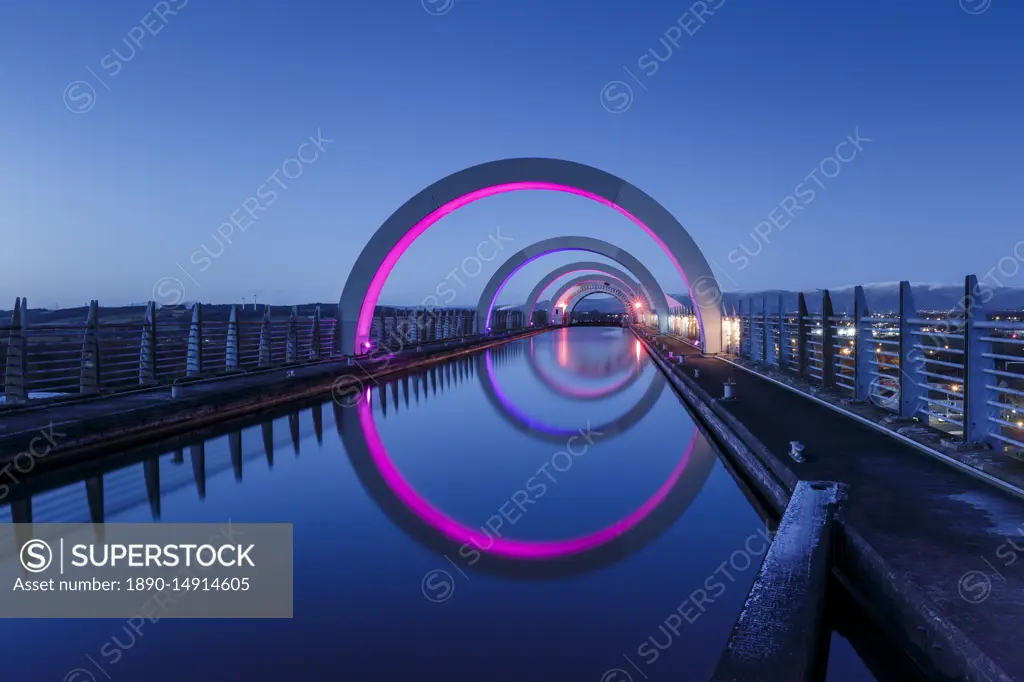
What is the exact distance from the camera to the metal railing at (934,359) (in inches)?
201

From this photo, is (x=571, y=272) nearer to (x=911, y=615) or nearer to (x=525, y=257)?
(x=525, y=257)

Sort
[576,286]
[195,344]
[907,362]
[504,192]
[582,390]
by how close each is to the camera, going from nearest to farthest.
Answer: [907,362], [195,344], [582,390], [504,192], [576,286]

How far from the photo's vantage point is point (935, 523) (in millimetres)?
3471

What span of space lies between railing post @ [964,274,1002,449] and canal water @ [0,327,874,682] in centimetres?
191

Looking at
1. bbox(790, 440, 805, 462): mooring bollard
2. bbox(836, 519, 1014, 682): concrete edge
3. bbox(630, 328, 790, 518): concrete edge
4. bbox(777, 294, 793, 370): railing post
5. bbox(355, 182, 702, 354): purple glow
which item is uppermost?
bbox(355, 182, 702, 354): purple glow

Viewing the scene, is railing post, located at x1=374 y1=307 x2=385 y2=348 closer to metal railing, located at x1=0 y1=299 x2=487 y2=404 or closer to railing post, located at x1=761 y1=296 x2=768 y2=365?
metal railing, located at x1=0 y1=299 x2=487 y2=404

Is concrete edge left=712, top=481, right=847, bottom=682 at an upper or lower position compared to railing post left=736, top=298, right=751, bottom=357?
lower

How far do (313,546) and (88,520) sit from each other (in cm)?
180

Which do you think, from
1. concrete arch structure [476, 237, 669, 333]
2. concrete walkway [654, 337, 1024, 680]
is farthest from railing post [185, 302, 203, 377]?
concrete arch structure [476, 237, 669, 333]

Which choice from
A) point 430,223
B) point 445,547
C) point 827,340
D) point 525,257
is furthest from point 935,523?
point 525,257

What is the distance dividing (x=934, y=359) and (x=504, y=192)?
15.2 m

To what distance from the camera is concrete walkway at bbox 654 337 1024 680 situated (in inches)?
95.3

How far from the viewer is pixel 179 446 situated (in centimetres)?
738

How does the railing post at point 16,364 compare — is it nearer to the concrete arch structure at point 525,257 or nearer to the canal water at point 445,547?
the canal water at point 445,547
